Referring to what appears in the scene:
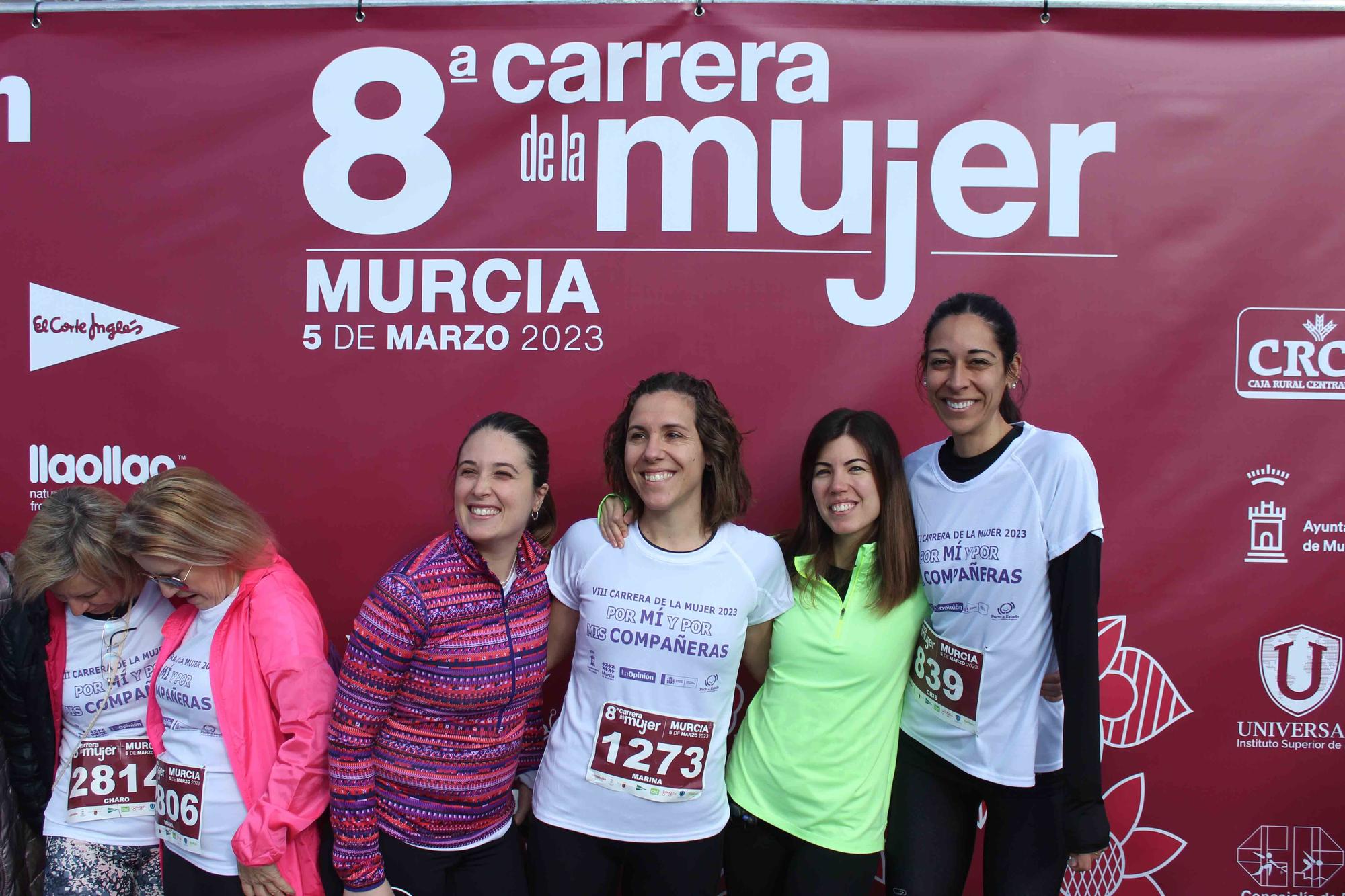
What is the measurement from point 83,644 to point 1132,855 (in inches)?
110

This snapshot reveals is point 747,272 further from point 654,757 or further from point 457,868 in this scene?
point 457,868

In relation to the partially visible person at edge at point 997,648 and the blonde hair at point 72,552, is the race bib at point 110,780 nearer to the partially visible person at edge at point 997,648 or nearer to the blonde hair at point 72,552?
the blonde hair at point 72,552

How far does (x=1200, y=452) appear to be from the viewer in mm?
2377

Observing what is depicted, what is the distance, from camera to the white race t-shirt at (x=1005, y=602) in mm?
1776

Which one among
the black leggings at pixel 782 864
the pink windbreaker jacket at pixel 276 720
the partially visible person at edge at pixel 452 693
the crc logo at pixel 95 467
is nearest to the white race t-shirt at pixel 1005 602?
the black leggings at pixel 782 864

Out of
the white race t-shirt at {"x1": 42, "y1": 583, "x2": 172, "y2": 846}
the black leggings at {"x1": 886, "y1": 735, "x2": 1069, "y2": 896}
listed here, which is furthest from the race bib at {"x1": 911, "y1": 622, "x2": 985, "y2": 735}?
the white race t-shirt at {"x1": 42, "y1": 583, "x2": 172, "y2": 846}

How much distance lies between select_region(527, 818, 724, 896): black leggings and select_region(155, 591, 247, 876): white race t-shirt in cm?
64

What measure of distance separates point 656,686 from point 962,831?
2.53 feet

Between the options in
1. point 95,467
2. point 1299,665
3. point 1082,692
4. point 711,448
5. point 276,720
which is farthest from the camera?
point 95,467

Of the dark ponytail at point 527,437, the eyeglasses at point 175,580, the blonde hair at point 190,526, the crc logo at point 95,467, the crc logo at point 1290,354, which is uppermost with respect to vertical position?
the crc logo at point 1290,354

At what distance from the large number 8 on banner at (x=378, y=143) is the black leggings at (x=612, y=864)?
66.6 inches

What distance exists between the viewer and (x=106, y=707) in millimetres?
1974

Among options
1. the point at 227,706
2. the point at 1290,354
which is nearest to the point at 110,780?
the point at 227,706

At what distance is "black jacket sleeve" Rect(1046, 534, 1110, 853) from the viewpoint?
67.1 inches
